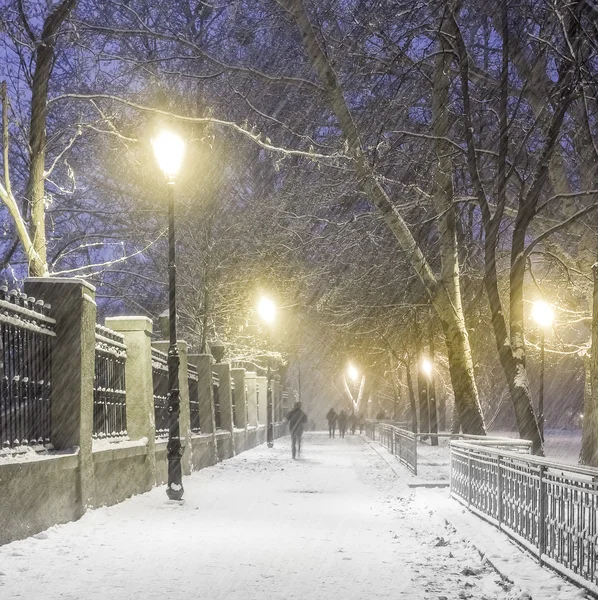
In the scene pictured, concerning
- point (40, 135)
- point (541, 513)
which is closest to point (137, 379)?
point (40, 135)

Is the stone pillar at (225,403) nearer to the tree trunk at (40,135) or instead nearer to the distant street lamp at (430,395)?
the distant street lamp at (430,395)

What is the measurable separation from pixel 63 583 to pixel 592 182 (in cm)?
1535

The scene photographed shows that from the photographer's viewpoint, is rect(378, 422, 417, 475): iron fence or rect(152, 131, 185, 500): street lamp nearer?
rect(152, 131, 185, 500): street lamp

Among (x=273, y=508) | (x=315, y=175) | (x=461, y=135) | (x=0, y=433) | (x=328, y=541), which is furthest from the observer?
(x=315, y=175)

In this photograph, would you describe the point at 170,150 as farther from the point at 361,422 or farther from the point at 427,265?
the point at 361,422

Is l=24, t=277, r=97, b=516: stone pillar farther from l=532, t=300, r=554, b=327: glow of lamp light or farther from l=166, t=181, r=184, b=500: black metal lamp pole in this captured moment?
l=532, t=300, r=554, b=327: glow of lamp light

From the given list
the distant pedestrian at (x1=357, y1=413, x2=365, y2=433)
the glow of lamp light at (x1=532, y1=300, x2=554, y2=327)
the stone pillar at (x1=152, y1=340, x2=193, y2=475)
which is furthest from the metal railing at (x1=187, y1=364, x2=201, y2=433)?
the distant pedestrian at (x1=357, y1=413, x2=365, y2=433)

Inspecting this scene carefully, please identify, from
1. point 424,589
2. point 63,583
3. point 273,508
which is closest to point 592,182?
point 273,508

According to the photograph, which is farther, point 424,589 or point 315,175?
point 315,175

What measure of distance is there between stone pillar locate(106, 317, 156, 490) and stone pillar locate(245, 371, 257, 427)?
22.5 meters

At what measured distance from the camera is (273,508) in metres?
13.2

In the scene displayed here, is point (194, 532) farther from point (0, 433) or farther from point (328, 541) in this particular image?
point (0, 433)

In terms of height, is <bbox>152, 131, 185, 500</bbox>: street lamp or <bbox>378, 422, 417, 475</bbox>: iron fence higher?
<bbox>152, 131, 185, 500</bbox>: street lamp

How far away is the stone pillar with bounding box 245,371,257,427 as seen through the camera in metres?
38.3
